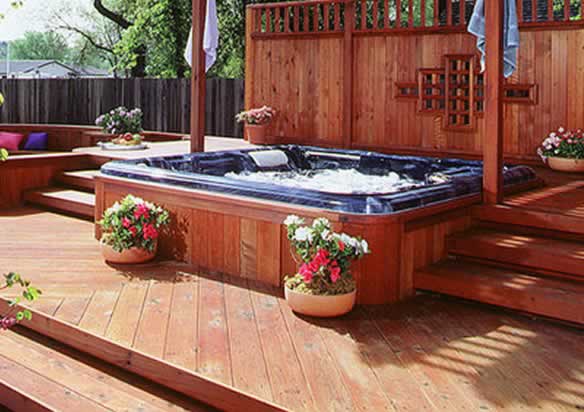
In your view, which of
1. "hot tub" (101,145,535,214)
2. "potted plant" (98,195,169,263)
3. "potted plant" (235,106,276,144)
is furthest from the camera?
"potted plant" (235,106,276,144)

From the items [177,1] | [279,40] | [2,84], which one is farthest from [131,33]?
[279,40]

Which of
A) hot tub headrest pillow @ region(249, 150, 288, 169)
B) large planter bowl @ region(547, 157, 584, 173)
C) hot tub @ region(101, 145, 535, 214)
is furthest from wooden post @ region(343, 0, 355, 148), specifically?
large planter bowl @ region(547, 157, 584, 173)

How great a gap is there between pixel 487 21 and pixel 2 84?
32.9 ft

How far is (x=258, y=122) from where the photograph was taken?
8.23 m

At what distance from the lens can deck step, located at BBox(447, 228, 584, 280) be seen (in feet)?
11.7

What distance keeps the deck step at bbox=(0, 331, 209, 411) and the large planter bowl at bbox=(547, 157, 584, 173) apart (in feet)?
15.4

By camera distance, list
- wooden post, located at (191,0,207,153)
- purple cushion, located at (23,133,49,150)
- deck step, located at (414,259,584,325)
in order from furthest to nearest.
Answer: purple cushion, located at (23,133,49,150)
wooden post, located at (191,0,207,153)
deck step, located at (414,259,584,325)

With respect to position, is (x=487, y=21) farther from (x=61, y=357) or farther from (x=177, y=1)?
(x=177, y=1)

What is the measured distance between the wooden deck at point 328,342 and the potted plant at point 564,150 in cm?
318

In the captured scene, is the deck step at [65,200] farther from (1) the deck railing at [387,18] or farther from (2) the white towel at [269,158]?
(1) the deck railing at [387,18]

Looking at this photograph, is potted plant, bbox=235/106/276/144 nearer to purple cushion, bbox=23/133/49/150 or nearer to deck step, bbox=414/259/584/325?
purple cushion, bbox=23/133/49/150

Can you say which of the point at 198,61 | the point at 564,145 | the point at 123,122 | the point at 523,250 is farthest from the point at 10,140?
the point at 523,250

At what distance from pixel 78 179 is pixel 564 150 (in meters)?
4.70

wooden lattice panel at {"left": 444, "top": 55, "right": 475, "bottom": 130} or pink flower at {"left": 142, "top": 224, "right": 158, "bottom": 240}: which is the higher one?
wooden lattice panel at {"left": 444, "top": 55, "right": 475, "bottom": 130}
